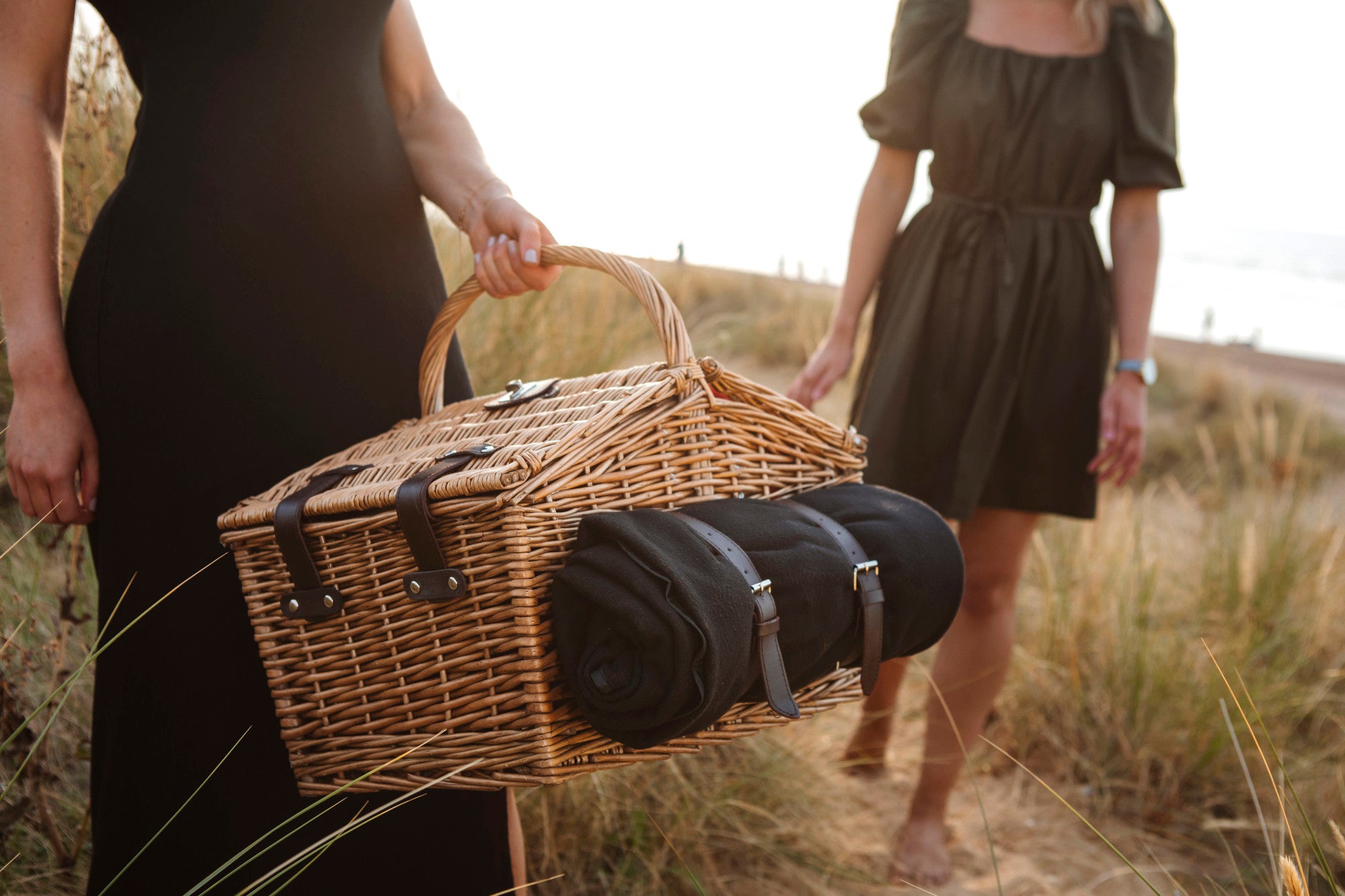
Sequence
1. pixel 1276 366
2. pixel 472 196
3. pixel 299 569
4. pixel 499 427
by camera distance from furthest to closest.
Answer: pixel 1276 366 → pixel 472 196 → pixel 499 427 → pixel 299 569

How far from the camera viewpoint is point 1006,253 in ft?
6.27

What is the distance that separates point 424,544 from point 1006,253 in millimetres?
1487

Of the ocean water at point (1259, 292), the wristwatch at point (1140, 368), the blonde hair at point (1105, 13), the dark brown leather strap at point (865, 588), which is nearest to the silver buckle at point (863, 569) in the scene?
the dark brown leather strap at point (865, 588)

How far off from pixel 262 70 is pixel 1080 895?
2.20 meters

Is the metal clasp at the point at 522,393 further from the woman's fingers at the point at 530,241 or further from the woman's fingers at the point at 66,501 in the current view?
the woman's fingers at the point at 66,501

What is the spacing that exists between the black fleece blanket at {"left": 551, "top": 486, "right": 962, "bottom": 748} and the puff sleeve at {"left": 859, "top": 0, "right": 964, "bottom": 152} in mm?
1273

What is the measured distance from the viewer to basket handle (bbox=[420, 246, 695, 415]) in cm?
103

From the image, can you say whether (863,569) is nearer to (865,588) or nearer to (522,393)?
(865,588)

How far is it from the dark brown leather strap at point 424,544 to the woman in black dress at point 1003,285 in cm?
123

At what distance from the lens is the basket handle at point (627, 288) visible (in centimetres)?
103

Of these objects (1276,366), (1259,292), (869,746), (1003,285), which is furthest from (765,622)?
(1259,292)

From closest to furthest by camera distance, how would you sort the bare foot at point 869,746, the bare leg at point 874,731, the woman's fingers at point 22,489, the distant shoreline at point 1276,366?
the woman's fingers at point 22,489
the bare leg at point 874,731
the bare foot at point 869,746
the distant shoreline at point 1276,366

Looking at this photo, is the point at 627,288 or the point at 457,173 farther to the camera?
the point at 457,173

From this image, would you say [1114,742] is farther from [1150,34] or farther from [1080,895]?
[1150,34]
